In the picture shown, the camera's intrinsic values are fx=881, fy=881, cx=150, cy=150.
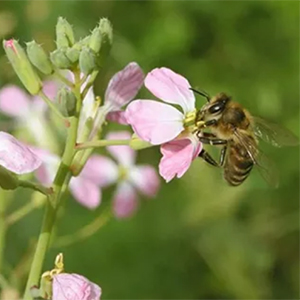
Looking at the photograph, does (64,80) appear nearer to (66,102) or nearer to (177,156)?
(66,102)

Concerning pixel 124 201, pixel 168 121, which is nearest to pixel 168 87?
pixel 168 121

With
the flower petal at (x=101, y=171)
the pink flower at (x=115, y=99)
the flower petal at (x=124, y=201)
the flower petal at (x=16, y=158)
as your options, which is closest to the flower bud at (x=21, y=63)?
the pink flower at (x=115, y=99)

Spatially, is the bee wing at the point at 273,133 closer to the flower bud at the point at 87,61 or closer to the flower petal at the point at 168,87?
the flower petal at the point at 168,87

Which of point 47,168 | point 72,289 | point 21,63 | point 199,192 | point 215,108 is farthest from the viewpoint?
point 199,192

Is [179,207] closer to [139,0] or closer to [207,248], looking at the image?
[207,248]

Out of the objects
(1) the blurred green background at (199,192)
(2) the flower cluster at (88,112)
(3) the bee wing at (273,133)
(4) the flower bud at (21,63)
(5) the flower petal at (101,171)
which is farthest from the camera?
(1) the blurred green background at (199,192)

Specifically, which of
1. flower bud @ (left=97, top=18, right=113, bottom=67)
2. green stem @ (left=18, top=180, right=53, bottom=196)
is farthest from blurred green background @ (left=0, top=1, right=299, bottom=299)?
green stem @ (left=18, top=180, right=53, bottom=196)

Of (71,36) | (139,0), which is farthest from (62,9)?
(71,36)
